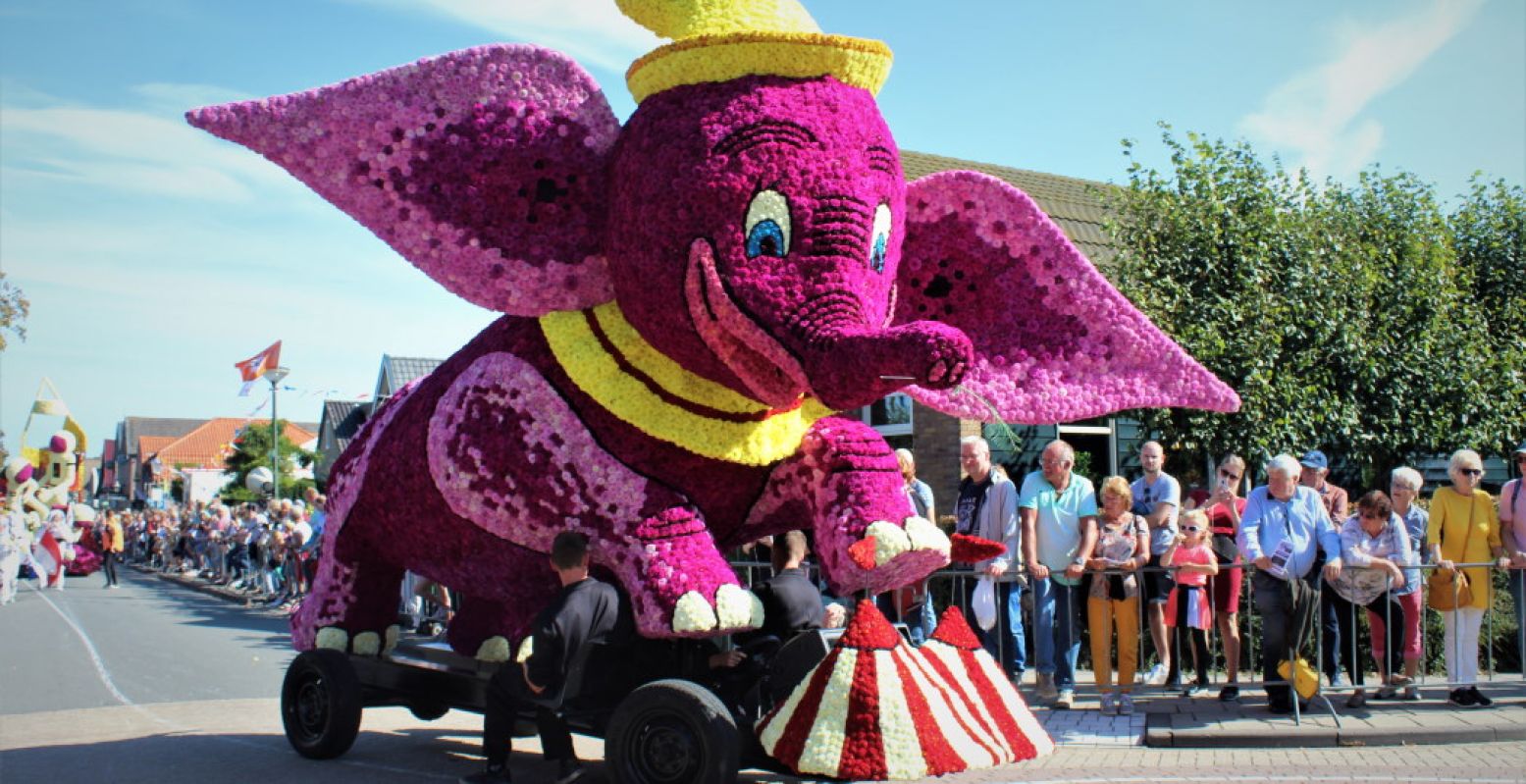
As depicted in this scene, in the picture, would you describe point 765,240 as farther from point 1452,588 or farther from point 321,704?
point 1452,588

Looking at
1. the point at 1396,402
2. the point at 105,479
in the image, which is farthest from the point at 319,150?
the point at 105,479

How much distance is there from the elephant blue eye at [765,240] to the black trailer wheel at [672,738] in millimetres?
1580

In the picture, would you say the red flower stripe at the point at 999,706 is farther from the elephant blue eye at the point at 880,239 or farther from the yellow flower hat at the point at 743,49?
the yellow flower hat at the point at 743,49

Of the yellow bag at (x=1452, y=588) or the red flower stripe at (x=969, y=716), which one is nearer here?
the red flower stripe at (x=969, y=716)

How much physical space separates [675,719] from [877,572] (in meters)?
0.92

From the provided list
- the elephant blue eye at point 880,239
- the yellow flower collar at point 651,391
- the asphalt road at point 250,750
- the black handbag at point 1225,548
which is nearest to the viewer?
the elephant blue eye at point 880,239

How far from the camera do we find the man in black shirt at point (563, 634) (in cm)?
493

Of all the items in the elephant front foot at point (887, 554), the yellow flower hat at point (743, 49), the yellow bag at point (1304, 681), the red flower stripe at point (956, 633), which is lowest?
the yellow bag at point (1304, 681)

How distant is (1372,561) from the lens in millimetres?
7672

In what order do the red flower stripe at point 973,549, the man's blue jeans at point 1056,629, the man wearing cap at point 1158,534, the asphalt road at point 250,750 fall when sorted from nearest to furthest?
the red flower stripe at point 973,549 → the asphalt road at point 250,750 → the man's blue jeans at point 1056,629 → the man wearing cap at point 1158,534

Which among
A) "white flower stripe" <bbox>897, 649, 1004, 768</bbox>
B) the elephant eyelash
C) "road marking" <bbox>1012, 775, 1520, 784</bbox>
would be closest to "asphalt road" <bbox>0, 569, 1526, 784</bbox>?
"road marking" <bbox>1012, 775, 1520, 784</bbox>

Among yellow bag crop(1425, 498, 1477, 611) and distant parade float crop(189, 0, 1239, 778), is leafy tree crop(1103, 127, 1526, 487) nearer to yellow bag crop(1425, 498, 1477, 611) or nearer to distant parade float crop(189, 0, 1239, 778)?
yellow bag crop(1425, 498, 1477, 611)

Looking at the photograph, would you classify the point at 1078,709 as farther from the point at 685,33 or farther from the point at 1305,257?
the point at 1305,257

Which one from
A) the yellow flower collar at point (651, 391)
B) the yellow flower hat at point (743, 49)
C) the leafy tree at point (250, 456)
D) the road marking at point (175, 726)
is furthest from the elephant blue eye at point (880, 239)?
the leafy tree at point (250, 456)
